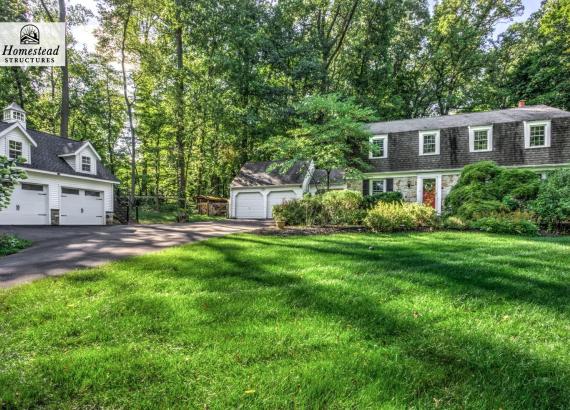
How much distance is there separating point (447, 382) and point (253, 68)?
25.8 metres

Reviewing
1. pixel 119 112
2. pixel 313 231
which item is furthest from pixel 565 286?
pixel 119 112

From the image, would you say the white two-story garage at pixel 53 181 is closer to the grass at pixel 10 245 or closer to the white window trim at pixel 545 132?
the grass at pixel 10 245

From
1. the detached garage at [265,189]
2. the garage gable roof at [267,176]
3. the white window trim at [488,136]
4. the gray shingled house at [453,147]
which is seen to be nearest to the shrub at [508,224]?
the gray shingled house at [453,147]

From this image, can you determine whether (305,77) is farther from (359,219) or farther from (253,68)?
(359,219)

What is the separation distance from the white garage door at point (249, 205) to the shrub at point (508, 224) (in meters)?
14.5

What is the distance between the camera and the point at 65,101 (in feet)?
62.6

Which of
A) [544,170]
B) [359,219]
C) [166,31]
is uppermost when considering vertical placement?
[166,31]

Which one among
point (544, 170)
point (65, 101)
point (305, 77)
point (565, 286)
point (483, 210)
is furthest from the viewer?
point (305, 77)

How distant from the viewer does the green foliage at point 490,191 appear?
10.8 m

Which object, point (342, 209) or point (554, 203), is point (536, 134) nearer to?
point (554, 203)

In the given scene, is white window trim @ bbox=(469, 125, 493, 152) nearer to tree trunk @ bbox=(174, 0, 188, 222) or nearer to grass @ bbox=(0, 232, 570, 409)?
grass @ bbox=(0, 232, 570, 409)

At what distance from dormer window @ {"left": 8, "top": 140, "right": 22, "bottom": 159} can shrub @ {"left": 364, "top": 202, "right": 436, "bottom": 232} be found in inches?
668

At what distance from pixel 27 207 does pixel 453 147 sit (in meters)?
22.4

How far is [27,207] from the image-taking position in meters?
14.6
